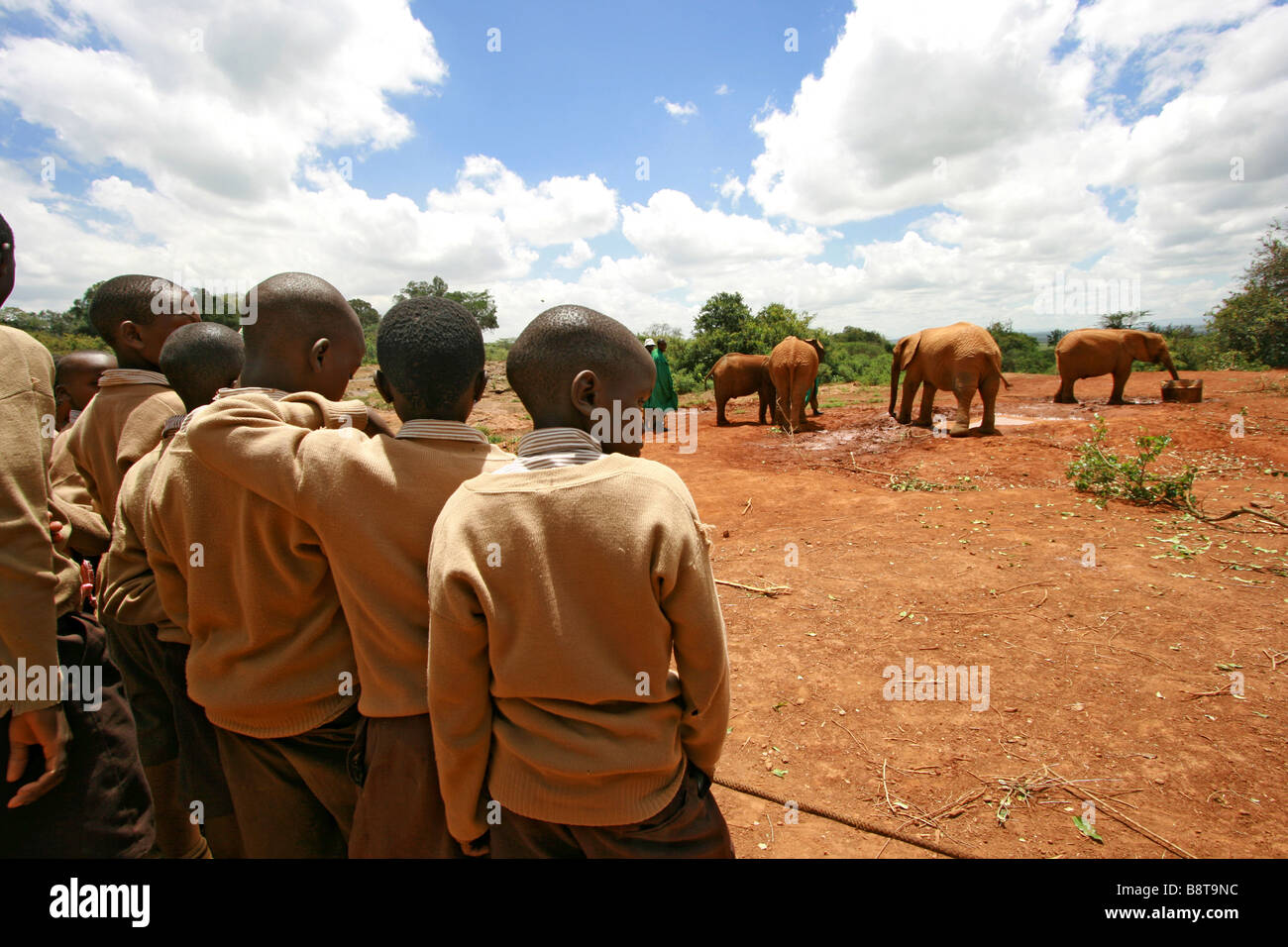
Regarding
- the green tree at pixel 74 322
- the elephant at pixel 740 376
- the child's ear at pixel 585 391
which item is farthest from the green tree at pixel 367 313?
the child's ear at pixel 585 391

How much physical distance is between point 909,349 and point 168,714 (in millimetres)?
13056

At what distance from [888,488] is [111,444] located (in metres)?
7.94

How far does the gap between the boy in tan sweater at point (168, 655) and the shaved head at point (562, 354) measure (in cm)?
129

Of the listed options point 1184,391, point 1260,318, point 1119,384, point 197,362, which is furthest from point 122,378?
point 1260,318

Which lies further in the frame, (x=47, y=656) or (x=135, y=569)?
(x=135, y=569)

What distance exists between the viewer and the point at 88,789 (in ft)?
6.38

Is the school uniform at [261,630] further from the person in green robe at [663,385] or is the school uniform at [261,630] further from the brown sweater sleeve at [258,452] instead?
the person in green robe at [663,385]

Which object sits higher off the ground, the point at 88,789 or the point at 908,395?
the point at 908,395

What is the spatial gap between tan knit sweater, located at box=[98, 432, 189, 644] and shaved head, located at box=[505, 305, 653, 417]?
1.36 meters

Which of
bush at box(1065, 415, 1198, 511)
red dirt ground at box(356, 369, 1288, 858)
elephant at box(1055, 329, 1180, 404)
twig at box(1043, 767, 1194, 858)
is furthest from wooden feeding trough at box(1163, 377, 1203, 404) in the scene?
twig at box(1043, 767, 1194, 858)

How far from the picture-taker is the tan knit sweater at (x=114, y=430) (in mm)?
2371

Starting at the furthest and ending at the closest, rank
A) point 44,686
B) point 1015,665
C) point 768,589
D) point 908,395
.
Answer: point 908,395 < point 768,589 < point 1015,665 < point 44,686

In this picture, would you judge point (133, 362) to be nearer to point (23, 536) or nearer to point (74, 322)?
point (23, 536)

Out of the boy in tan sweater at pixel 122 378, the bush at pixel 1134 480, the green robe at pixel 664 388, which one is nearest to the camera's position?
the boy in tan sweater at pixel 122 378
